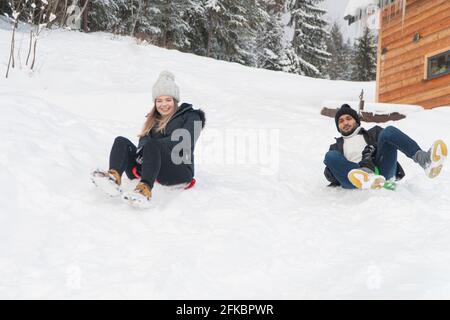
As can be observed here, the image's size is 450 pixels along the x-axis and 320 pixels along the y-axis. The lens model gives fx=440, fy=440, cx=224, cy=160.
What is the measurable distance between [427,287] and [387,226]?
3.62ft

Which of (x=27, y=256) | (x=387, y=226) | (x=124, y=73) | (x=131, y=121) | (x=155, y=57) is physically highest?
(x=155, y=57)

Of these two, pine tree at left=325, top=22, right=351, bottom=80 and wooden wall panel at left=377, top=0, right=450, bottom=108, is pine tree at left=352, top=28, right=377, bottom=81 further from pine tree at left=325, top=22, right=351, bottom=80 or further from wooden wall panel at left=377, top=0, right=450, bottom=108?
wooden wall panel at left=377, top=0, right=450, bottom=108

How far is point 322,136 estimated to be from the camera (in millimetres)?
6582

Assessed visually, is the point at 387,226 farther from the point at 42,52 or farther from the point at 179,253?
the point at 42,52

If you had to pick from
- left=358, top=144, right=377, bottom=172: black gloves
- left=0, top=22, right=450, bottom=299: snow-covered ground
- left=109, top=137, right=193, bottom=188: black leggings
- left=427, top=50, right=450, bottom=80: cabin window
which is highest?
left=427, top=50, right=450, bottom=80: cabin window

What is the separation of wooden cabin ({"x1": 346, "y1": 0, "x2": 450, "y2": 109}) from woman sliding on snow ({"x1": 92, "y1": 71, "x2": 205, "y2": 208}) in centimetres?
672

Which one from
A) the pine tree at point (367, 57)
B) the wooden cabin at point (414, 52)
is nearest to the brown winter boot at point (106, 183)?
the wooden cabin at point (414, 52)

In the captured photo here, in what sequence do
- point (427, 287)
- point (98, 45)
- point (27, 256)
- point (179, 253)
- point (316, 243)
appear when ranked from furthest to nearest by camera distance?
point (98, 45)
point (316, 243)
point (179, 253)
point (27, 256)
point (427, 287)

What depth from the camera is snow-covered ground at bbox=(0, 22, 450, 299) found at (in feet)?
7.20

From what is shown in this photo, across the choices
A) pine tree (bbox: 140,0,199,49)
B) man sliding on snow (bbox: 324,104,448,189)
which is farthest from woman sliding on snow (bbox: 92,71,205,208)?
pine tree (bbox: 140,0,199,49)

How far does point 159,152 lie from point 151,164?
12cm

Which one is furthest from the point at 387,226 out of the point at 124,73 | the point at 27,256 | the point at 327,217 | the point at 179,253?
the point at 124,73

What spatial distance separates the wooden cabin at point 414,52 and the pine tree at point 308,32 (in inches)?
521

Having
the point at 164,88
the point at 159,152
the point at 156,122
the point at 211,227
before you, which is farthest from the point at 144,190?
the point at 164,88
